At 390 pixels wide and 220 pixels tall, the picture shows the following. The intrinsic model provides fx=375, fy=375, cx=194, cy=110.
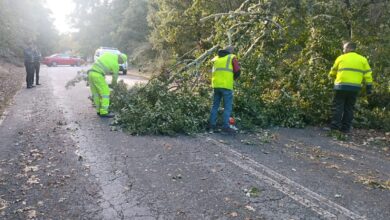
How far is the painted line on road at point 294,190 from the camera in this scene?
13.0 feet

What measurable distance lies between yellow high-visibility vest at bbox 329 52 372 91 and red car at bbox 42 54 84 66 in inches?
1392

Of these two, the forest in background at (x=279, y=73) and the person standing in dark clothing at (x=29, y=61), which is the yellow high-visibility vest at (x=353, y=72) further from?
the person standing in dark clothing at (x=29, y=61)

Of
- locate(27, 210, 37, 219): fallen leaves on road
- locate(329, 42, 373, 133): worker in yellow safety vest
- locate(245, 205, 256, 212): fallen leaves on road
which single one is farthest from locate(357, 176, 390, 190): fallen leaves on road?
locate(27, 210, 37, 219): fallen leaves on road

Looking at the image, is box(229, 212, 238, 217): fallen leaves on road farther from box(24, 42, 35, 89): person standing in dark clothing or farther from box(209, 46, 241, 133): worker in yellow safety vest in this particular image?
box(24, 42, 35, 89): person standing in dark clothing

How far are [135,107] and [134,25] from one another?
30918 millimetres

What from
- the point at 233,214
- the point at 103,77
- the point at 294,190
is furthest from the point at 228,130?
the point at 233,214

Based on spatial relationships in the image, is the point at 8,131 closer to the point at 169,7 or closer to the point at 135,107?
the point at 135,107

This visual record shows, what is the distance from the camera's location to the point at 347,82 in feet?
25.4

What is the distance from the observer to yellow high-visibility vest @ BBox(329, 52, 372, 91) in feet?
25.2

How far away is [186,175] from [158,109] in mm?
2984

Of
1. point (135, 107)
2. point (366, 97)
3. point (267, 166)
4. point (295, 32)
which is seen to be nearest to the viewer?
point (267, 166)

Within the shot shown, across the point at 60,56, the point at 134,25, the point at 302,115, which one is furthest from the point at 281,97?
the point at 60,56

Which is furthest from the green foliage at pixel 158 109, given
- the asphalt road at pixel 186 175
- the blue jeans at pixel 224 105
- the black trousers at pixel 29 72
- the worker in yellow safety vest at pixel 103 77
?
the black trousers at pixel 29 72

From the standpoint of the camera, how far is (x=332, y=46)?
29.4 ft
